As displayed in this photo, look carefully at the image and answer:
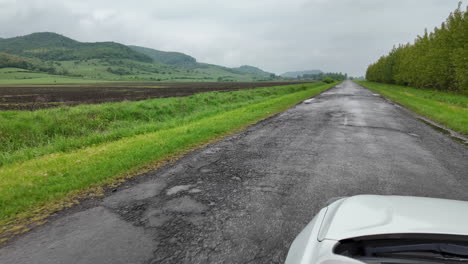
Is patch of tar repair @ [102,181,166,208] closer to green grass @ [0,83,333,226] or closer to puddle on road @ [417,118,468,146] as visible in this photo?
green grass @ [0,83,333,226]

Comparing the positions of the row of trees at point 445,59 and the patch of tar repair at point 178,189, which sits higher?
the row of trees at point 445,59

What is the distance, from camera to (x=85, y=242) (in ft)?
11.4

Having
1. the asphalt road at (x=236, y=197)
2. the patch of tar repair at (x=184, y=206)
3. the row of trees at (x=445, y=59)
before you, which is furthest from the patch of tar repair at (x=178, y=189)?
the row of trees at (x=445, y=59)

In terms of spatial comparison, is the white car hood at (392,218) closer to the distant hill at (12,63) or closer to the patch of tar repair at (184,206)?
→ the patch of tar repair at (184,206)

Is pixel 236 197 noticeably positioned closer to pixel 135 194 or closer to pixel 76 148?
pixel 135 194

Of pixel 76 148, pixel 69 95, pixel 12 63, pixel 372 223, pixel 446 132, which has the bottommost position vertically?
pixel 76 148

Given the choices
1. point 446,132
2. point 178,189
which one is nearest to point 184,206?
point 178,189

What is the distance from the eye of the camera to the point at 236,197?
15.5 ft

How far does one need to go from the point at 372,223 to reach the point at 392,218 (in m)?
0.16

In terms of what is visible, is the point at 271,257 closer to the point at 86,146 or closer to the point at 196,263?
the point at 196,263

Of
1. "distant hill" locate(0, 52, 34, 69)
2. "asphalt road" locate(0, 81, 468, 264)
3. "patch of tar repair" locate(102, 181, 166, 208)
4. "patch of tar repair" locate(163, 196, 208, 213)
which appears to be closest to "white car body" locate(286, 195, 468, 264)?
"asphalt road" locate(0, 81, 468, 264)

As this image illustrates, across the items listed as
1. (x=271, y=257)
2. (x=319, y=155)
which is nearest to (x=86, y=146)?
(x=319, y=155)

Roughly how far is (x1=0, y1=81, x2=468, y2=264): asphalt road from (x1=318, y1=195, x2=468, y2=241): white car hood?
4.43 ft

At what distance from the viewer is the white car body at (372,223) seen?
168cm
